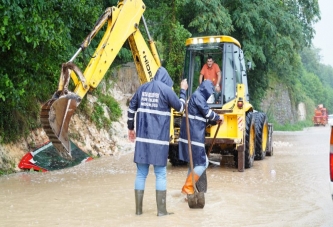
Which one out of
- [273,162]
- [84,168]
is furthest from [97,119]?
[273,162]

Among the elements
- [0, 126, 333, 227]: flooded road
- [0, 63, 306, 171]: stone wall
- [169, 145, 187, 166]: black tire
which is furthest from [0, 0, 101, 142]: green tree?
[169, 145, 187, 166]: black tire

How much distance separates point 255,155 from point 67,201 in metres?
7.38

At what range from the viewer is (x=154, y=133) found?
718 cm

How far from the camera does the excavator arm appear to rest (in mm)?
8641

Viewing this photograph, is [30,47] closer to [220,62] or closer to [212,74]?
[212,74]

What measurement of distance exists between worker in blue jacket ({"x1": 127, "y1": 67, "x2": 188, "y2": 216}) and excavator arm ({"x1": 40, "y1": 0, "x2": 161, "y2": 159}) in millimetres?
1821

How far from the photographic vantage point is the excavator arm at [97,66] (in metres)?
8.64

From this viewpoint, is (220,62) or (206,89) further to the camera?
(220,62)

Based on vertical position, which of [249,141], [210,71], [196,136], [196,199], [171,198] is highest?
[210,71]

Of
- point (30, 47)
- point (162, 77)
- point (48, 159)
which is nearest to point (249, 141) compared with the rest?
point (48, 159)

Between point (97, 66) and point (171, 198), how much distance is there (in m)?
2.74

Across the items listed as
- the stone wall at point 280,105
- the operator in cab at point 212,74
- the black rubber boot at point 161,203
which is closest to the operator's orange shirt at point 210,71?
the operator in cab at point 212,74

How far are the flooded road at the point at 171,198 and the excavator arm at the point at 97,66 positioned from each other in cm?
110

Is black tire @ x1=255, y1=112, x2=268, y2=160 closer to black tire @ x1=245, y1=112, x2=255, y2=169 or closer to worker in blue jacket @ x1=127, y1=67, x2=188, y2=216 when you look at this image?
black tire @ x1=245, y1=112, x2=255, y2=169
